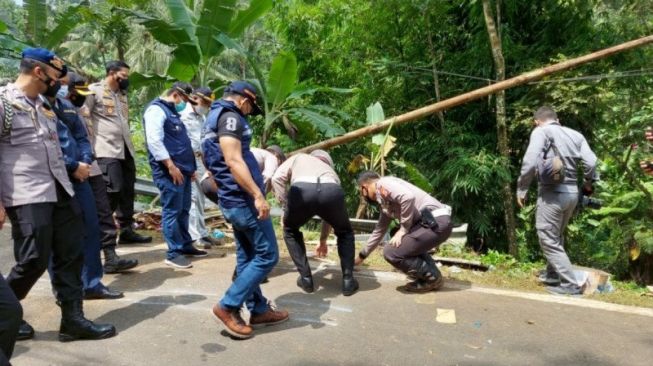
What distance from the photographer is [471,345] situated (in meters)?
3.72

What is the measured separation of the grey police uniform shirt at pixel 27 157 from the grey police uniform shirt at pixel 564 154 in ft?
14.0

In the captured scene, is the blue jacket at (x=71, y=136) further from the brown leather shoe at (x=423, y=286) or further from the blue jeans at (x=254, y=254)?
the brown leather shoe at (x=423, y=286)

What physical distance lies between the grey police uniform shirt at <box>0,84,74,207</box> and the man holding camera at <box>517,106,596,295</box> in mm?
4324

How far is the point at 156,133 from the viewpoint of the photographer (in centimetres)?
513

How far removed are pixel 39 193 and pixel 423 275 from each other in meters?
A: 3.27

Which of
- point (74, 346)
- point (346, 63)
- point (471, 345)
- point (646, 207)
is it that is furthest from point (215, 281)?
point (646, 207)

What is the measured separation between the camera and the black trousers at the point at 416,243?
4.80 metres

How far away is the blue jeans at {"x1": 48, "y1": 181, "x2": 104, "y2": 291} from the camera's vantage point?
394cm

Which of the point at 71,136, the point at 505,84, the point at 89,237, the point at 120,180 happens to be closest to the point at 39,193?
the point at 71,136

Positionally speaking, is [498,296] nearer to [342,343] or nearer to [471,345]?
[471,345]

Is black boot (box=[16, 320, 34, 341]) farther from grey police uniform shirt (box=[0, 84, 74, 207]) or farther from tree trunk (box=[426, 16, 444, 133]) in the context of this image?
tree trunk (box=[426, 16, 444, 133])

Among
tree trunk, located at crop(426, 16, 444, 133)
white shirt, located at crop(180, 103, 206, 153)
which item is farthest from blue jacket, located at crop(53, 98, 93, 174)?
tree trunk, located at crop(426, 16, 444, 133)

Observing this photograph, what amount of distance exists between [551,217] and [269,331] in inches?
122

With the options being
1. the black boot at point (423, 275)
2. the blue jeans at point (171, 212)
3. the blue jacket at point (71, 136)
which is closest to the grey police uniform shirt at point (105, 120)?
the blue jeans at point (171, 212)
